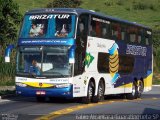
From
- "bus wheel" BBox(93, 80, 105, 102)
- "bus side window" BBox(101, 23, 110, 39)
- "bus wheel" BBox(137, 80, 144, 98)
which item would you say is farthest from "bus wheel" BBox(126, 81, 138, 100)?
"bus side window" BBox(101, 23, 110, 39)

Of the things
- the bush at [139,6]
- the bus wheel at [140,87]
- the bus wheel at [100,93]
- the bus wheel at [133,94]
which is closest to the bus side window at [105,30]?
the bus wheel at [100,93]

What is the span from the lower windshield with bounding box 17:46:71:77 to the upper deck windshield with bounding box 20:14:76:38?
58 centimetres

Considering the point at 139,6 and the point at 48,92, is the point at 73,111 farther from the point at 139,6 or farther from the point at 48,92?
the point at 139,6

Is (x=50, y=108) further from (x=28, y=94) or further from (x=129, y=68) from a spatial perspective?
(x=129, y=68)

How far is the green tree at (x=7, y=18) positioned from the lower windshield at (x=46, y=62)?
1058 cm

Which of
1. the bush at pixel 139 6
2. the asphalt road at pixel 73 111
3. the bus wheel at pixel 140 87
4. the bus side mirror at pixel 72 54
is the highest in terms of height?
the bush at pixel 139 6

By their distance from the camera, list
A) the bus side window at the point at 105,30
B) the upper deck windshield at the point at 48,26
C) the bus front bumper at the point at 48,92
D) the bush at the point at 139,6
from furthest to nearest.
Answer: the bush at the point at 139,6 < the bus side window at the point at 105,30 < the upper deck windshield at the point at 48,26 < the bus front bumper at the point at 48,92

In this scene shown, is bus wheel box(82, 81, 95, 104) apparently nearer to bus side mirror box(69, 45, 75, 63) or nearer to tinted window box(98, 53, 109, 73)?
tinted window box(98, 53, 109, 73)

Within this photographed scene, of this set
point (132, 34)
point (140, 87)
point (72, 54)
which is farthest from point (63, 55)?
point (140, 87)

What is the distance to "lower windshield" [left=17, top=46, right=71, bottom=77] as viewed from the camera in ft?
80.0

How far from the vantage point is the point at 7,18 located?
36.1m

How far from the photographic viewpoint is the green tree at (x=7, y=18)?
35.3 m

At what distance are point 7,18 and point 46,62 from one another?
12283 millimetres

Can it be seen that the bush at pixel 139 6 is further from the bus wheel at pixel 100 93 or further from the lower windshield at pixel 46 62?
the lower windshield at pixel 46 62
